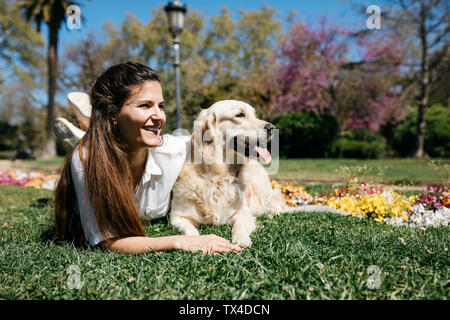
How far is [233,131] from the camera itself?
3.06 metres

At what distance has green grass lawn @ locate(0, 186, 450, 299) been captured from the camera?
155 centimetres

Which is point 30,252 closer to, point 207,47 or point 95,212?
point 95,212

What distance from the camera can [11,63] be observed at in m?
24.4

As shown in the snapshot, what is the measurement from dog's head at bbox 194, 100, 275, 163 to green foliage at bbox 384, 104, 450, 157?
580 inches

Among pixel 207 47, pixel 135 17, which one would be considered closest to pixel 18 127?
pixel 135 17

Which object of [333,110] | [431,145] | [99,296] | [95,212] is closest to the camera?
[99,296]

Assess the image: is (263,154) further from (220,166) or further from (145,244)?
(145,244)

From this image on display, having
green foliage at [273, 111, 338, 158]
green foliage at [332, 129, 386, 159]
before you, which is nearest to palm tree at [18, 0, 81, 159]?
green foliage at [273, 111, 338, 158]

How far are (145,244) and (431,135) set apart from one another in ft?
54.9

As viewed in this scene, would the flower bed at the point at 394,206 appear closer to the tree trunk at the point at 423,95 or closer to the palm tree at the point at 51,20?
the tree trunk at the point at 423,95

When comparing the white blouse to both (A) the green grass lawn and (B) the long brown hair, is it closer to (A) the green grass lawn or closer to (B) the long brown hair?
(B) the long brown hair

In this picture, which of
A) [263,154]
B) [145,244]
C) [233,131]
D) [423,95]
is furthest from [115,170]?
[423,95]

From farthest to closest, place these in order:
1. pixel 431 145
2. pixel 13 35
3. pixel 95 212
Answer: pixel 13 35 → pixel 431 145 → pixel 95 212

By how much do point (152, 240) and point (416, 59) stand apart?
1667 centimetres
